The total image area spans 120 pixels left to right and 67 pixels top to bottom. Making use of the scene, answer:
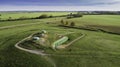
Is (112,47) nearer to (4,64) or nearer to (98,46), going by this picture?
(98,46)

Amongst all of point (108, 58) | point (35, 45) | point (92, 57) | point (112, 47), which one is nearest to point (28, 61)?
point (35, 45)

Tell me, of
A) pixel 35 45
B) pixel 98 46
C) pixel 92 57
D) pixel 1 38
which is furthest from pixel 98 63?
pixel 1 38

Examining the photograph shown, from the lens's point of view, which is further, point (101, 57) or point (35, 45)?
point (35, 45)

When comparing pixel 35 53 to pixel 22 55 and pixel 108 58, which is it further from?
pixel 108 58

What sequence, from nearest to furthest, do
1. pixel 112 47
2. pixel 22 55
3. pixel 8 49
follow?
pixel 22 55 → pixel 8 49 → pixel 112 47

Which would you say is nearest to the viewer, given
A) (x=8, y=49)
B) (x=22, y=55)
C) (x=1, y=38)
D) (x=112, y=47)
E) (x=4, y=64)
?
(x=4, y=64)

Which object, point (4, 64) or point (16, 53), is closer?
point (4, 64)

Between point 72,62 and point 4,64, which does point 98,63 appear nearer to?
point 72,62

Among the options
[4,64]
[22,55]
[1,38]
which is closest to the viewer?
[4,64]
